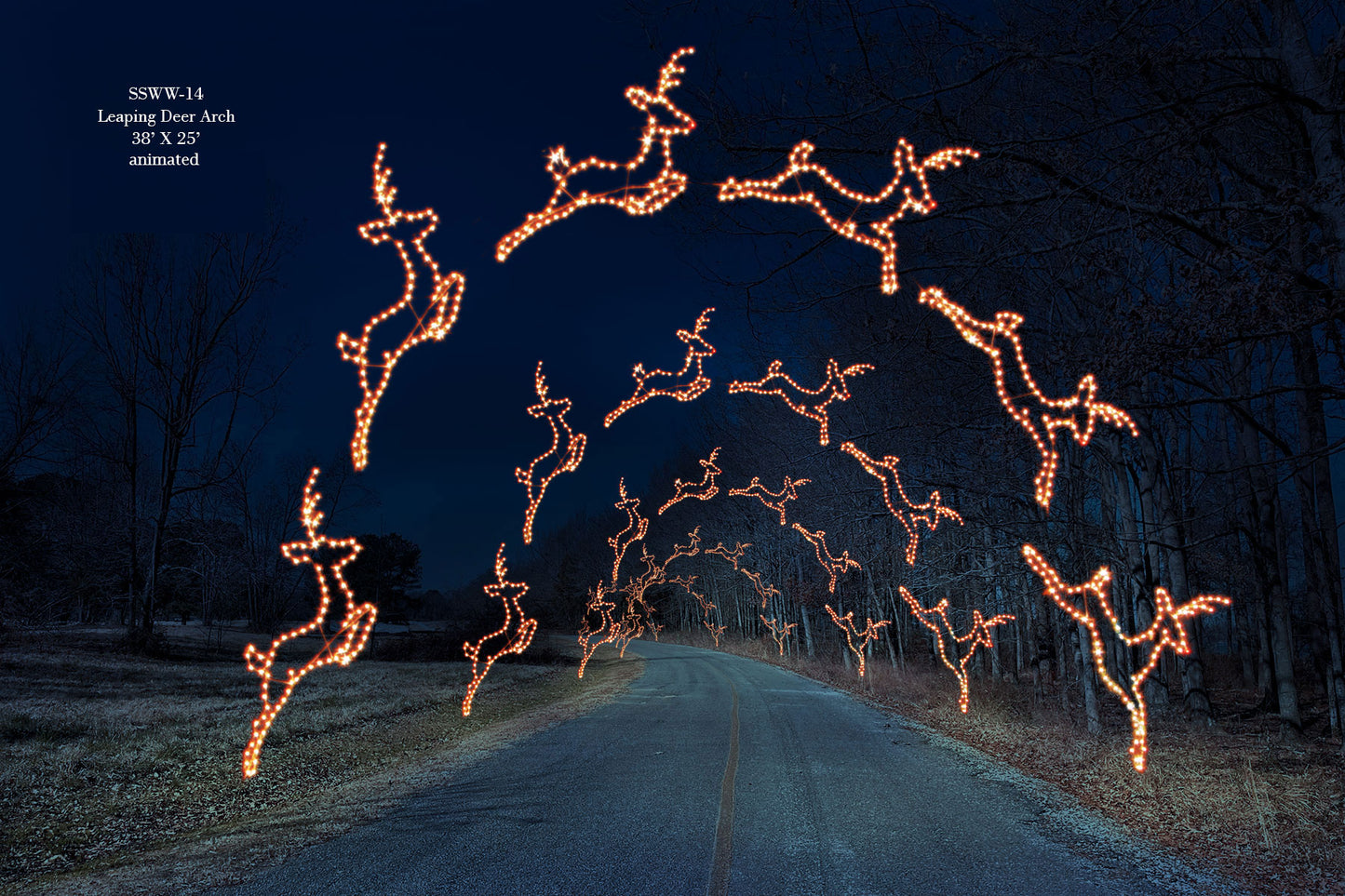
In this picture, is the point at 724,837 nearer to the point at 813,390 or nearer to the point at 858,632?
the point at 813,390

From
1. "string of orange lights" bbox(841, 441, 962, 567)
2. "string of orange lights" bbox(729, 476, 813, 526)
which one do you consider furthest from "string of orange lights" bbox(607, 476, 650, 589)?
"string of orange lights" bbox(841, 441, 962, 567)

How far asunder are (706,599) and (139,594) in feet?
114

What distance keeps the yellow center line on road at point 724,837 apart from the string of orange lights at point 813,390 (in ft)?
13.1

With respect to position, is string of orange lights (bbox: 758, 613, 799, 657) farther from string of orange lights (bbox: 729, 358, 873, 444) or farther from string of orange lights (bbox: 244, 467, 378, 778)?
string of orange lights (bbox: 244, 467, 378, 778)

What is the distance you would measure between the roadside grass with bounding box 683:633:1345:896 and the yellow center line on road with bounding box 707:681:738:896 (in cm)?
310

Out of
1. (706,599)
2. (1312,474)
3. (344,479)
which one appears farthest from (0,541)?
(706,599)

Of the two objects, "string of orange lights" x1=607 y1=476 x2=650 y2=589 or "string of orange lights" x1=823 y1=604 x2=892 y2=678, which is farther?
"string of orange lights" x1=607 y1=476 x2=650 y2=589

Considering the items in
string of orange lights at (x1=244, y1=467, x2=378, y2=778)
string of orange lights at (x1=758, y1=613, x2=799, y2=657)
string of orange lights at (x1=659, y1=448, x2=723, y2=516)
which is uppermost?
string of orange lights at (x1=659, y1=448, x2=723, y2=516)

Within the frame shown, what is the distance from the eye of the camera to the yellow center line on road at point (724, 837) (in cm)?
465

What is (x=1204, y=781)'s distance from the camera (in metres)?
6.77

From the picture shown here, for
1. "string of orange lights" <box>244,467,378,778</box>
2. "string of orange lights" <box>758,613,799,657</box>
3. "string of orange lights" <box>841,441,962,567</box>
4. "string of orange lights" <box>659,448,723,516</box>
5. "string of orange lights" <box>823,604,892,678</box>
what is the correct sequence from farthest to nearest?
"string of orange lights" <box>758,613,799,657</box> < "string of orange lights" <box>659,448,723,516</box> < "string of orange lights" <box>823,604,892,678</box> < "string of orange lights" <box>841,441,962,567</box> < "string of orange lights" <box>244,467,378,778</box>

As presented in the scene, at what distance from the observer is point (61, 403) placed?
17547 mm

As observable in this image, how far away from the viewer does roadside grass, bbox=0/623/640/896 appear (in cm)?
569

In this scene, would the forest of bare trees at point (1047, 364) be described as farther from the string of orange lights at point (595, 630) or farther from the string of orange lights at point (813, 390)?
the string of orange lights at point (595, 630)
